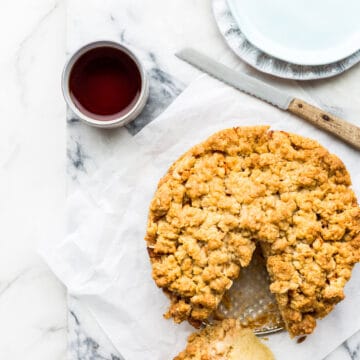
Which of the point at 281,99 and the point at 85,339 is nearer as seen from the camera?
the point at 281,99

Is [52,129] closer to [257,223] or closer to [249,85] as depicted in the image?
[249,85]

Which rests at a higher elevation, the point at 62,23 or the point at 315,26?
the point at 62,23

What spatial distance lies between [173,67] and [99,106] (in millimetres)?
310

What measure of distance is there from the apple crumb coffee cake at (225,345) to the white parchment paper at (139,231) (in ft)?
0.43

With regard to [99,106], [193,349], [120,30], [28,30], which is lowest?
[193,349]

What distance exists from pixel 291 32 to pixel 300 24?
4cm

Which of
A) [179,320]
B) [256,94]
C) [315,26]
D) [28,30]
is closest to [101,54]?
[28,30]

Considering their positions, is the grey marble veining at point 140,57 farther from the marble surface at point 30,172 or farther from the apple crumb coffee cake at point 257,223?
the apple crumb coffee cake at point 257,223

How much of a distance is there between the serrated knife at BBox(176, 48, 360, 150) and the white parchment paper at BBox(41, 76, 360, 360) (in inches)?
1.3

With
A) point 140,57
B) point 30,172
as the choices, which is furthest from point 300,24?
point 30,172

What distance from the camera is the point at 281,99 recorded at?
101 inches

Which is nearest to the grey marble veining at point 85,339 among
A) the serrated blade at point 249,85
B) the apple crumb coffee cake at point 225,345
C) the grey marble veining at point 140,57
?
the grey marble veining at point 140,57

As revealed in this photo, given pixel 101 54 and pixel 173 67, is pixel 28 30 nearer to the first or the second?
pixel 101 54

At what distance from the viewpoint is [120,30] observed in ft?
8.77
